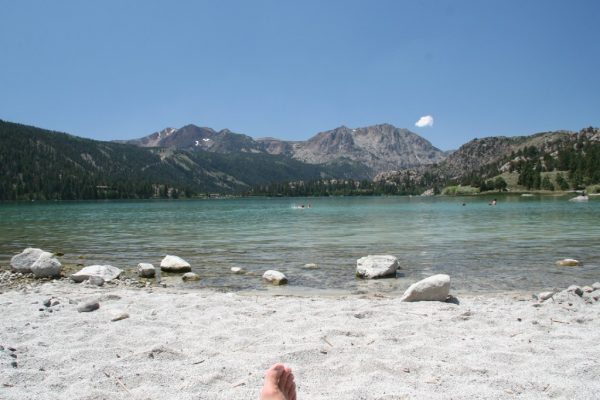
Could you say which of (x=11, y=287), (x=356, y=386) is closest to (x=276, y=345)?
(x=356, y=386)

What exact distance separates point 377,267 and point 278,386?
1217 centimetres

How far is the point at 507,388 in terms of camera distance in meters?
5.63

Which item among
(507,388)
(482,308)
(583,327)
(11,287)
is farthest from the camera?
(11,287)

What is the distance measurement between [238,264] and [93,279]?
7.15m

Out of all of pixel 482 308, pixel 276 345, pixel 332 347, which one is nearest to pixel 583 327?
pixel 482 308

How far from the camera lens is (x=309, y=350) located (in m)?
7.18

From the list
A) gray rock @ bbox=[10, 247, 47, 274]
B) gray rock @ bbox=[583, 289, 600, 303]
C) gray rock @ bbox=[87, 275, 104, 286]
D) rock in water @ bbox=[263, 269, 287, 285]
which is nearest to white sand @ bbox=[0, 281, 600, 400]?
gray rock @ bbox=[583, 289, 600, 303]

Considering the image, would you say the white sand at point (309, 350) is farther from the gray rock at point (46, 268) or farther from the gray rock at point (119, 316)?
the gray rock at point (46, 268)

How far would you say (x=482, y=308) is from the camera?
10.9 metres

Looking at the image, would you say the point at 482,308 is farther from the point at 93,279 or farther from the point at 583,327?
the point at 93,279

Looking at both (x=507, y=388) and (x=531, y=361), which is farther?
(x=531, y=361)

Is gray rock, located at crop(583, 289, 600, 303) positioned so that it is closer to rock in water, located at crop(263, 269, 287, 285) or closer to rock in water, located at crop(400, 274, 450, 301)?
rock in water, located at crop(400, 274, 450, 301)

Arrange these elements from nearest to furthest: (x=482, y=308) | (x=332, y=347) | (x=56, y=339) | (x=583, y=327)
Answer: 1. (x=332, y=347)
2. (x=56, y=339)
3. (x=583, y=327)
4. (x=482, y=308)

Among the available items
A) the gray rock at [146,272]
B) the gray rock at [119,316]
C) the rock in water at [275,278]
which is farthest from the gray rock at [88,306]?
the gray rock at [146,272]
